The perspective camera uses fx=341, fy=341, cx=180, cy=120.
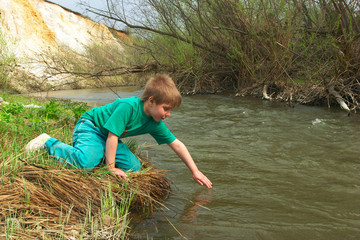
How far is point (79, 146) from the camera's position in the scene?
3.14 metres

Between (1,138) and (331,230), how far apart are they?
3151 millimetres

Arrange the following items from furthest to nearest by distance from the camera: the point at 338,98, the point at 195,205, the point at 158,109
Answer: the point at 338,98, the point at 158,109, the point at 195,205

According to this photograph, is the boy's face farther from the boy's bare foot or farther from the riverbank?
the boy's bare foot

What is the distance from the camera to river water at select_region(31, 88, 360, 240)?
8.11ft

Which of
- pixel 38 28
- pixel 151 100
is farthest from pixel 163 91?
pixel 38 28

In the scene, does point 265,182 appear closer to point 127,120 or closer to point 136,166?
point 136,166

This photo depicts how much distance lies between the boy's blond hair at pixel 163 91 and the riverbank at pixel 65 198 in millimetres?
713

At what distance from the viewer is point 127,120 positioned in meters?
3.11

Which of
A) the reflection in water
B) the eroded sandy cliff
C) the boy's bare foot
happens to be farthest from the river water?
the eroded sandy cliff

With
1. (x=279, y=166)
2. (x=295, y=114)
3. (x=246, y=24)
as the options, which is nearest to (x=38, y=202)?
(x=279, y=166)

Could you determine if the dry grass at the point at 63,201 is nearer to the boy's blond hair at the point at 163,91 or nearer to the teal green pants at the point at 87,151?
the teal green pants at the point at 87,151

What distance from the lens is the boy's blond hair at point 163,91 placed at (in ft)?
9.71

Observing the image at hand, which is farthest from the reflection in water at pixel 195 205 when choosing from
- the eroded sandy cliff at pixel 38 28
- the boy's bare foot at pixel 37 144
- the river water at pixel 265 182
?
the eroded sandy cliff at pixel 38 28

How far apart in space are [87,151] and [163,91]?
88cm
